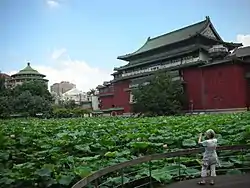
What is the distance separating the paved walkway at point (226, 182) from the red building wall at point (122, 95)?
26.3 m

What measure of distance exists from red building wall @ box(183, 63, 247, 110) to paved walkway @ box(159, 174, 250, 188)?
1936 cm

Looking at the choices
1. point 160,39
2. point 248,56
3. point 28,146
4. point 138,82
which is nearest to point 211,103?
point 248,56

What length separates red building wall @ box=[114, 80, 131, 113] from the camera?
3005cm

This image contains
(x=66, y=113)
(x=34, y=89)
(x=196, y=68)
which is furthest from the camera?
(x=34, y=89)

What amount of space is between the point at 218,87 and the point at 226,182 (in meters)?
20.3

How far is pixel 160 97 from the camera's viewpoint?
2228cm

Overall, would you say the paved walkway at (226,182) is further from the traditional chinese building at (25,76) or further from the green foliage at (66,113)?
the traditional chinese building at (25,76)

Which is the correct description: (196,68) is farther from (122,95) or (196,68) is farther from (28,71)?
(28,71)

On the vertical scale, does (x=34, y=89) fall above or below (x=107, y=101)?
above

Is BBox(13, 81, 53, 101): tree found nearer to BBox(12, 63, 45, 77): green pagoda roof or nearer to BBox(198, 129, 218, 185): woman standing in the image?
BBox(12, 63, 45, 77): green pagoda roof

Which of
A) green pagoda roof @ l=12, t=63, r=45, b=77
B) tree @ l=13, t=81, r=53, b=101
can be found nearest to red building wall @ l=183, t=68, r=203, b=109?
tree @ l=13, t=81, r=53, b=101

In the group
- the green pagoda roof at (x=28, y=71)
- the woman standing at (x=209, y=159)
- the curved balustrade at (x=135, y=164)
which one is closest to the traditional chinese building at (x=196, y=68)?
the curved balustrade at (x=135, y=164)

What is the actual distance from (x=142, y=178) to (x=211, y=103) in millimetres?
21072

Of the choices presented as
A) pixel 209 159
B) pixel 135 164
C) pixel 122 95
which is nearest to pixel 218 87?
pixel 122 95
